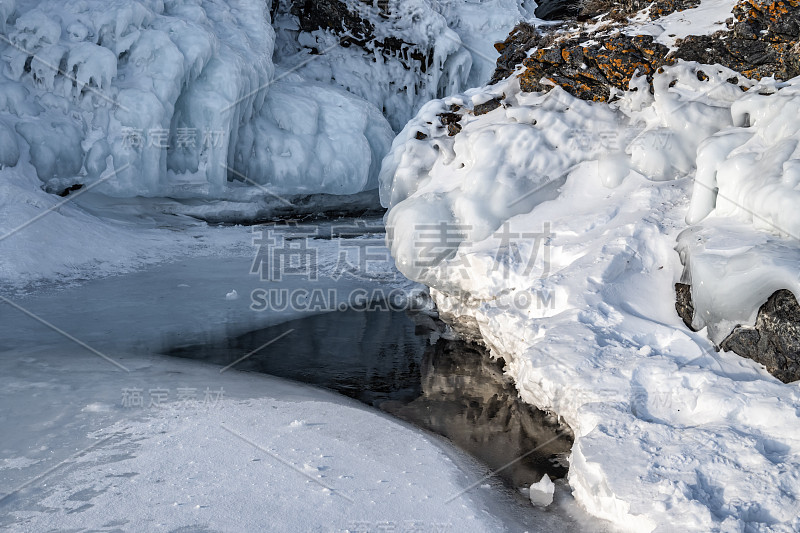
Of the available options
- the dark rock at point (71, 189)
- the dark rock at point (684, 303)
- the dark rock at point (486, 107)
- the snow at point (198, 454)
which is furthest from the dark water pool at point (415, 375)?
the dark rock at point (71, 189)

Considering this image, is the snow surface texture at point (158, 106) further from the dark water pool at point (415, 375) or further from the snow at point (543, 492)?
the snow at point (543, 492)

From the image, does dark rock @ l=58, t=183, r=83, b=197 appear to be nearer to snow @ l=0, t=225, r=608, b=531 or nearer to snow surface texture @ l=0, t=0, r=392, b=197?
snow surface texture @ l=0, t=0, r=392, b=197

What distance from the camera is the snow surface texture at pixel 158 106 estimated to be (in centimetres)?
947

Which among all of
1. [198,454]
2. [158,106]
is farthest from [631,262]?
[158,106]

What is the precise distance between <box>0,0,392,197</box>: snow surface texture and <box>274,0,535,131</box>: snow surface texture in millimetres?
1589

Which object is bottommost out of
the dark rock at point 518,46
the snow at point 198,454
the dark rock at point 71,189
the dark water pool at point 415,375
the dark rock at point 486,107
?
the dark water pool at point 415,375

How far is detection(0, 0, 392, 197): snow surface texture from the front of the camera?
9469 millimetres

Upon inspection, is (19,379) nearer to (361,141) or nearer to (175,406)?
(175,406)

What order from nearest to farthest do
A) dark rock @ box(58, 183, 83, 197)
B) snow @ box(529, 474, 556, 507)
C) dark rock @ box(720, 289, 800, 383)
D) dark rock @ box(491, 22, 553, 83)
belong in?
snow @ box(529, 474, 556, 507), dark rock @ box(720, 289, 800, 383), dark rock @ box(491, 22, 553, 83), dark rock @ box(58, 183, 83, 197)

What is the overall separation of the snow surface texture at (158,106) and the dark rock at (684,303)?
813cm

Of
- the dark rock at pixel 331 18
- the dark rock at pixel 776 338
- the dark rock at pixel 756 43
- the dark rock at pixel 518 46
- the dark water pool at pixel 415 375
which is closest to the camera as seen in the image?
the dark rock at pixel 776 338

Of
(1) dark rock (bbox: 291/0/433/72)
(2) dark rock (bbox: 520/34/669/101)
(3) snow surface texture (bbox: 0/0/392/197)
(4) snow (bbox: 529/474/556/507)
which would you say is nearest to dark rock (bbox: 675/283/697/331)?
(4) snow (bbox: 529/474/556/507)

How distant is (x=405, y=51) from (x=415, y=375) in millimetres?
10787

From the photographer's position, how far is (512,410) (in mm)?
4609
